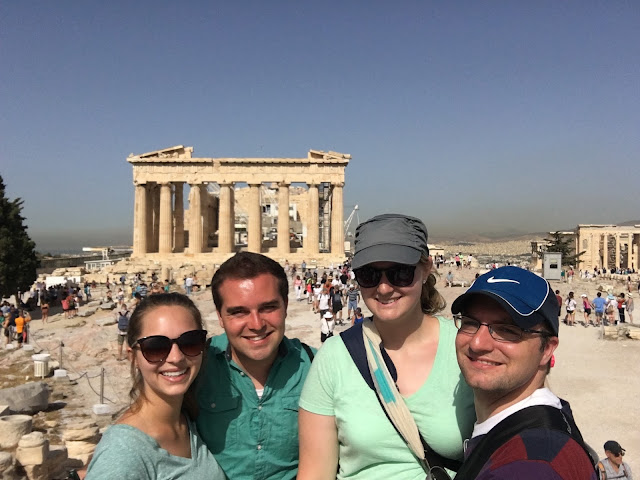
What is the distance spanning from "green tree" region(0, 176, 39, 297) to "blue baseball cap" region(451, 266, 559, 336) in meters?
30.2

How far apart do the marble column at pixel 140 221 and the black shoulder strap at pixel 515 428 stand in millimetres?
42547

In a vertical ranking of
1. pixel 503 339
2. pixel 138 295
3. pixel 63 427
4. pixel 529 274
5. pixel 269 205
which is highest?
pixel 269 205

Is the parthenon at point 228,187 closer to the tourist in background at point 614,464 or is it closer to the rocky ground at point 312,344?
the rocky ground at point 312,344

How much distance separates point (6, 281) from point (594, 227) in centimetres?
4831

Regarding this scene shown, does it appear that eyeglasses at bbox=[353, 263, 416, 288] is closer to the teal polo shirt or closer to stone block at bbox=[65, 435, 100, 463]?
the teal polo shirt

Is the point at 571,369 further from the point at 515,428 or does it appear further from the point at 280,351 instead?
the point at 515,428

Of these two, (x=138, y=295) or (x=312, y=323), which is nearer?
(x=312, y=323)

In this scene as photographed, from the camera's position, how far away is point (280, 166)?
42.8m

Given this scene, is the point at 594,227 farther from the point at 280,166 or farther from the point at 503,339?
the point at 503,339

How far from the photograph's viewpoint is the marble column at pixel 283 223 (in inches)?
1634

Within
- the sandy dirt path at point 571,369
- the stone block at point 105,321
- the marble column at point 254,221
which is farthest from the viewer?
the marble column at point 254,221

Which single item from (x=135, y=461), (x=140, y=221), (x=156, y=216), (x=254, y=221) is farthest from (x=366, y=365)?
(x=156, y=216)

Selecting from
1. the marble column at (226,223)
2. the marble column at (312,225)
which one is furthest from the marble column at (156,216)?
the marble column at (312,225)

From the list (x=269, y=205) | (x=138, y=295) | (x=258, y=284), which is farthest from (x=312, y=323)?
(x=269, y=205)
